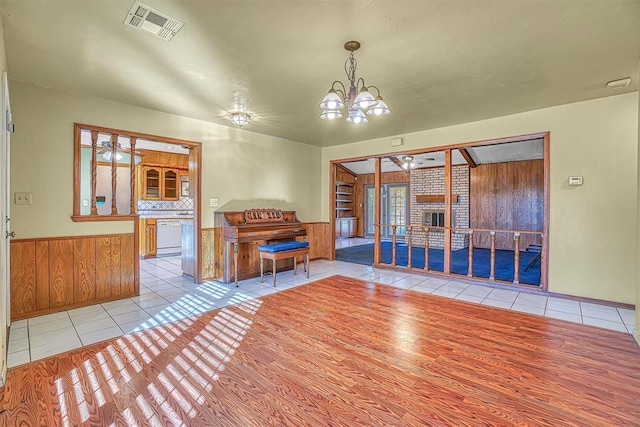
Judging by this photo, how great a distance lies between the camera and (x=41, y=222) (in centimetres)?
329

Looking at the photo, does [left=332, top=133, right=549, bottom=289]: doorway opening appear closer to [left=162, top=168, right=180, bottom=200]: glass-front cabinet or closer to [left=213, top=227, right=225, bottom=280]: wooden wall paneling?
→ [left=213, top=227, right=225, bottom=280]: wooden wall paneling

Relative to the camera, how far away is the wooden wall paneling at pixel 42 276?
3242 millimetres

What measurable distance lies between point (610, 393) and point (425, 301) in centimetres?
190

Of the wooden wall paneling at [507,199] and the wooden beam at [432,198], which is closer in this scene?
the wooden wall paneling at [507,199]

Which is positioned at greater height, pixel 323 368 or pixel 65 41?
pixel 65 41

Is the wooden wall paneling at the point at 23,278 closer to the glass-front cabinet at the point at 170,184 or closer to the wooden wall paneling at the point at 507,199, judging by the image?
the glass-front cabinet at the point at 170,184

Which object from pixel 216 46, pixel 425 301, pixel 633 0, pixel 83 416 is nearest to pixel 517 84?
pixel 633 0

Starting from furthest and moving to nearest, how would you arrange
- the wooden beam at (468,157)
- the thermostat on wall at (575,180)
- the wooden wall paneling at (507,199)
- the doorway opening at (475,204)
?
1. the wooden wall paneling at (507,199)
2. the wooden beam at (468,157)
3. the doorway opening at (475,204)
4. the thermostat on wall at (575,180)

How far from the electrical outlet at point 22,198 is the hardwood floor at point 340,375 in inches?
73.5


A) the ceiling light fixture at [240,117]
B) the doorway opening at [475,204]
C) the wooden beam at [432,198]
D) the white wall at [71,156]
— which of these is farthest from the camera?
the wooden beam at [432,198]

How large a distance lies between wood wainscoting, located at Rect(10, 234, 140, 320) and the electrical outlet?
0.40 m

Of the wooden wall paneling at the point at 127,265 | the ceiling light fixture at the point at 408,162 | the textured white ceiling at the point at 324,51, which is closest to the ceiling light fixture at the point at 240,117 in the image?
the textured white ceiling at the point at 324,51

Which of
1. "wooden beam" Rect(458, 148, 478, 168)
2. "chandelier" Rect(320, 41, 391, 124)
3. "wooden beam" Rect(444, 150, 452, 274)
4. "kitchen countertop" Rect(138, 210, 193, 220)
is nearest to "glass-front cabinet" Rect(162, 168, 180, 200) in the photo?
"kitchen countertop" Rect(138, 210, 193, 220)

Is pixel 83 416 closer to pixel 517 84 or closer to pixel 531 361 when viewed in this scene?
pixel 531 361
